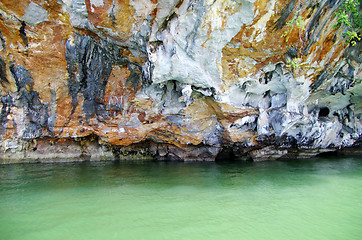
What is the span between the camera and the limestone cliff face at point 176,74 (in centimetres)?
578

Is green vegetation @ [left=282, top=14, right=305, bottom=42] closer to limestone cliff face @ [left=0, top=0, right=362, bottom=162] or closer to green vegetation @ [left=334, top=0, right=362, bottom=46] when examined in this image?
limestone cliff face @ [left=0, top=0, right=362, bottom=162]

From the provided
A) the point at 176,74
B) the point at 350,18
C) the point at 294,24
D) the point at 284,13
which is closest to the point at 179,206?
the point at 176,74

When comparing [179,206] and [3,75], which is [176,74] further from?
[3,75]

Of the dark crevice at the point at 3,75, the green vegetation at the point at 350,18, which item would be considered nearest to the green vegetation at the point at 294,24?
the green vegetation at the point at 350,18

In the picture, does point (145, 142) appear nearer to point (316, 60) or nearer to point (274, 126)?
point (274, 126)

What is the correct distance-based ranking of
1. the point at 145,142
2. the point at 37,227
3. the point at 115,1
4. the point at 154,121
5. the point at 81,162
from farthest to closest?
the point at 145,142 → the point at 81,162 → the point at 154,121 → the point at 115,1 → the point at 37,227

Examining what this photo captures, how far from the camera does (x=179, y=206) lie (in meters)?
5.02

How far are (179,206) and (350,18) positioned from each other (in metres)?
7.15

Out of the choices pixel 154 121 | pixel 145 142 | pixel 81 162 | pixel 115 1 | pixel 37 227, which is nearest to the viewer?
pixel 37 227

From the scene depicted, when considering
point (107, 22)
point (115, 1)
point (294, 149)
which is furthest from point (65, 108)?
point (294, 149)

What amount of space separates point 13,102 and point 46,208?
5370 mm

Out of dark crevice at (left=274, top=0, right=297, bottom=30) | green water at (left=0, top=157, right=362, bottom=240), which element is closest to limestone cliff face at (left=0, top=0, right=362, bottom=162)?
dark crevice at (left=274, top=0, right=297, bottom=30)

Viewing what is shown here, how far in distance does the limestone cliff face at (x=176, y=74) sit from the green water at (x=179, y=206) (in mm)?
2136

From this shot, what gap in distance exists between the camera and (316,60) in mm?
6875
